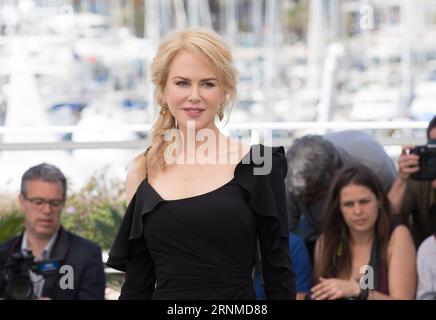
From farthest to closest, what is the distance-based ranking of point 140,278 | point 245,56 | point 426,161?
point 245,56
point 426,161
point 140,278

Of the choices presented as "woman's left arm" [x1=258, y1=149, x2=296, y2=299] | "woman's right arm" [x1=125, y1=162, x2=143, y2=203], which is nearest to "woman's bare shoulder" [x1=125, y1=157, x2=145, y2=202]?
"woman's right arm" [x1=125, y1=162, x2=143, y2=203]

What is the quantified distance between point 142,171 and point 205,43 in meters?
0.39

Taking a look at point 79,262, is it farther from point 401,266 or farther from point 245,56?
point 245,56

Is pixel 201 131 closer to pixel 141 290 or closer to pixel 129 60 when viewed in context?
pixel 141 290

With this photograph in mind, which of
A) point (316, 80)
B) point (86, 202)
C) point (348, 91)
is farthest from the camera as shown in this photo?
point (348, 91)

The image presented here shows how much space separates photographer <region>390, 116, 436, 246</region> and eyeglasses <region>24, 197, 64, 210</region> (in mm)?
1606

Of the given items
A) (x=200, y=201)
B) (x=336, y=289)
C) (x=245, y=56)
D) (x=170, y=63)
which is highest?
(x=245, y=56)

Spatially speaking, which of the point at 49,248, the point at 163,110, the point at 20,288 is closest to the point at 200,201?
the point at 163,110

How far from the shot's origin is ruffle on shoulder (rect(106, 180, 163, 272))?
2.81 metres

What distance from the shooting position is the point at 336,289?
4730 millimetres

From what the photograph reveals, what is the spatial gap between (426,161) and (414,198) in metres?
0.22

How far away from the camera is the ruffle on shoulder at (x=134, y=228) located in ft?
9.23

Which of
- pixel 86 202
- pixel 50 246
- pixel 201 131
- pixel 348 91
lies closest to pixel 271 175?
pixel 201 131

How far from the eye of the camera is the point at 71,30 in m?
32.8
